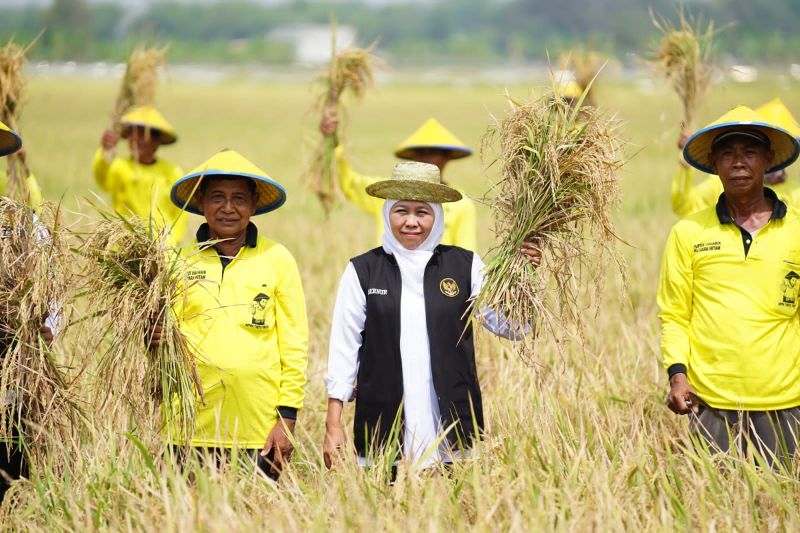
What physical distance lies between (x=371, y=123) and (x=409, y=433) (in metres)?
26.9

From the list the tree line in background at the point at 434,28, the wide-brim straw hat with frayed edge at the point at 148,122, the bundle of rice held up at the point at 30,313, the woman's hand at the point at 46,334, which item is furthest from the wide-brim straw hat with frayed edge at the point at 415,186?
the tree line in background at the point at 434,28

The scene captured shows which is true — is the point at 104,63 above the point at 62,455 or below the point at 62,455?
above

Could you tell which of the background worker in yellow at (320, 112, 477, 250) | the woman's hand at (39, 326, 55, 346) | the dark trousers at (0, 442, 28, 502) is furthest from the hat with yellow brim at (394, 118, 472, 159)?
the dark trousers at (0, 442, 28, 502)

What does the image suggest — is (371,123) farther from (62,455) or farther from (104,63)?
(62,455)

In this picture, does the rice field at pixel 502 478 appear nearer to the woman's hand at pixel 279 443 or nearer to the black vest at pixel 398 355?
the woman's hand at pixel 279 443

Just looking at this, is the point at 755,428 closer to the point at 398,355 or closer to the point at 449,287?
the point at 449,287

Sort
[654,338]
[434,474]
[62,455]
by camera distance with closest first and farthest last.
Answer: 1. [434,474]
2. [62,455]
3. [654,338]

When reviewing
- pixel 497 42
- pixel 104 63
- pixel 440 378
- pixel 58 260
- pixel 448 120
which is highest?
pixel 497 42

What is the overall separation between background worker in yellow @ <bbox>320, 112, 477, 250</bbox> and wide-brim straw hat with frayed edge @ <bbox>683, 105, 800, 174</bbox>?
140 centimetres

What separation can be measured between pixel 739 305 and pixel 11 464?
291 cm

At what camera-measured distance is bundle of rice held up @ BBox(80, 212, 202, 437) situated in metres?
3.45

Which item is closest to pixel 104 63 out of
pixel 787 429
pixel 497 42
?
pixel 787 429

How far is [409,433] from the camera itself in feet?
11.8

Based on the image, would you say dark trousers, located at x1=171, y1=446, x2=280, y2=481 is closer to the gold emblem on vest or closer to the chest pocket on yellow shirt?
the chest pocket on yellow shirt
